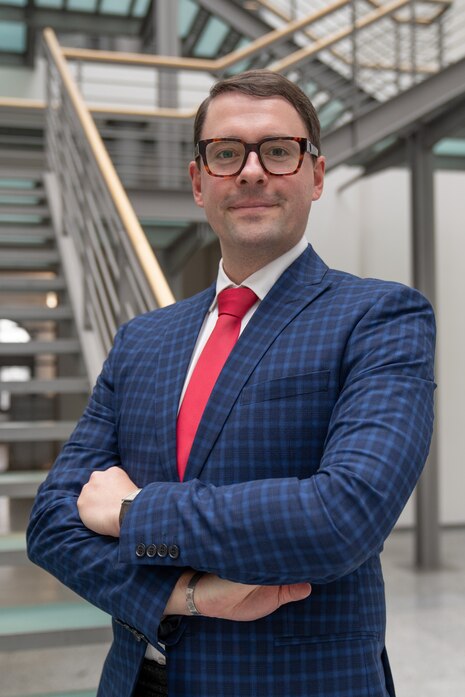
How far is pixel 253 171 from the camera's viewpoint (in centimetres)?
108

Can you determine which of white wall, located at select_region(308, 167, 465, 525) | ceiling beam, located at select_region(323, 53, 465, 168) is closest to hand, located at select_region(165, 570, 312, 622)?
ceiling beam, located at select_region(323, 53, 465, 168)

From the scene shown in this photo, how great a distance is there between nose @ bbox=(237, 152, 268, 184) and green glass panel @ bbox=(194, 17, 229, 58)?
8.68 m

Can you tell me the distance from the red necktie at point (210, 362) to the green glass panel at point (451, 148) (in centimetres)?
526

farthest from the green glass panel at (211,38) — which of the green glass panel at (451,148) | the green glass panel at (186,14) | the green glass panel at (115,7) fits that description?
the green glass panel at (451,148)

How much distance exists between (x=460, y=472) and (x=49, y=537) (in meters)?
6.78

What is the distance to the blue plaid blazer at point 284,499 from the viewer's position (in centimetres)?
91

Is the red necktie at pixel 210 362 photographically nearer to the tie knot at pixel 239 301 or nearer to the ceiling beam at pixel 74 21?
the tie knot at pixel 239 301

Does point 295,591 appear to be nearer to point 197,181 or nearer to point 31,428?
point 197,181

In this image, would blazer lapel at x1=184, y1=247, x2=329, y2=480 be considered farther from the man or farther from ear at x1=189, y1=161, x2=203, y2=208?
ear at x1=189, y1=161, x2=203, y2=208

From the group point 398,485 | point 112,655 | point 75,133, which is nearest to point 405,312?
point 398,485

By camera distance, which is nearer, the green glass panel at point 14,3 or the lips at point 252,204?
the lips at point 252,204

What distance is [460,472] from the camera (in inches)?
292

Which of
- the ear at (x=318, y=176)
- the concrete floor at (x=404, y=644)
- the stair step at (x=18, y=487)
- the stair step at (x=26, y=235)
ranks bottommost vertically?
the concrete floor at (x=404, y=644)

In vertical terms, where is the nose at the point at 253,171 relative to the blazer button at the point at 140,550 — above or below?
above
